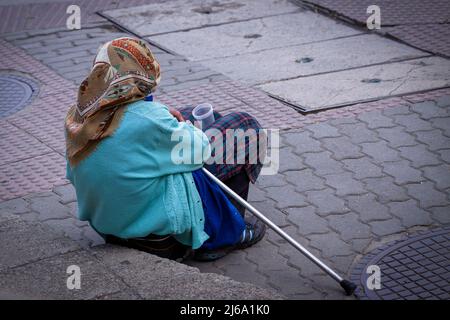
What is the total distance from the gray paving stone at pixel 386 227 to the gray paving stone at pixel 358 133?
1.07 m

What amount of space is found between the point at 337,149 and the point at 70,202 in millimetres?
1805

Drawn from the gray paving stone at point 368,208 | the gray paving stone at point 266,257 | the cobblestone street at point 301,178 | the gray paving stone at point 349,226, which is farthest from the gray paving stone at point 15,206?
the gray paving stone at point 368,208

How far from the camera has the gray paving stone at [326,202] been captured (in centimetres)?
508

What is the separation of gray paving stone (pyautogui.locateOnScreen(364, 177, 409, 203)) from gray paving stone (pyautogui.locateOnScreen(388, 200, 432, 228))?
7 cm

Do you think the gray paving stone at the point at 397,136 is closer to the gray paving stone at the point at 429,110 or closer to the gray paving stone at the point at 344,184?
the gray paving stone at the point at 429,110

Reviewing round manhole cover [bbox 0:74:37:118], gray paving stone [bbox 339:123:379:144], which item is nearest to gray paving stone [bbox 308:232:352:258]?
gray paving stone [bbox 339:123:379:144]

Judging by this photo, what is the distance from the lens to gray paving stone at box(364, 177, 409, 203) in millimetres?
5164

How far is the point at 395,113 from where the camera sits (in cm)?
626

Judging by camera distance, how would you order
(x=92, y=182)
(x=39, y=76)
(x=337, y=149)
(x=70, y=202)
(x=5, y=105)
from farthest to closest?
1. (x=39, y=76)
2. (x=5, y=105)
3. (x=337, y=149)
4. (x=70, y=202)
5. (x=92, y=182)

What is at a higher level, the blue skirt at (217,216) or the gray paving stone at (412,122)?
the blue skirt at (217,216)

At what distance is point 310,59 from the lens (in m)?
7.41

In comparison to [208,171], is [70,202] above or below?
below
